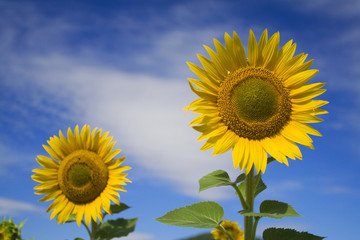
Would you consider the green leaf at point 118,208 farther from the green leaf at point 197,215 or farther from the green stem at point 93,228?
the green leaf at point 197,215

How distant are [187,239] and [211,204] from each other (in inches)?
496

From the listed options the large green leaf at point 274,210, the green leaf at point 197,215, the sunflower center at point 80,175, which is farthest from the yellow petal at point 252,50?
the sunflower center at point 80,175

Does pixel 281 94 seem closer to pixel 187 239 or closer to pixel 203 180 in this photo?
pixel 203 180

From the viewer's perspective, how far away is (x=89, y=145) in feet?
21.4

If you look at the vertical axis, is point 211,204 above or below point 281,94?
below

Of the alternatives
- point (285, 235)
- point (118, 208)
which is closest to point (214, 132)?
point (285, 235)

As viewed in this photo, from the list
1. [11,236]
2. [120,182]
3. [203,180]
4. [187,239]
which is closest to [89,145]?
[120,182]


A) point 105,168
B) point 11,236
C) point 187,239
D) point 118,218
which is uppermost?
point 187,239

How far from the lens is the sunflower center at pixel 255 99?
4258 mm

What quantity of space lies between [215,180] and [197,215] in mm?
448

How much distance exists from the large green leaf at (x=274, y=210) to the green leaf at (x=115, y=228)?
305cm

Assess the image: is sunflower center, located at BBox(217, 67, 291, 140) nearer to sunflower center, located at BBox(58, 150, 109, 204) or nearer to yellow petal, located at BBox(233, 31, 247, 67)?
yellow petal, located at BBox(233, 31, 247, 67)

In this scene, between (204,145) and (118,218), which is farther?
(118,218)

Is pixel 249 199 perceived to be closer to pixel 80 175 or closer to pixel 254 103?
pixel 254 103
